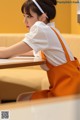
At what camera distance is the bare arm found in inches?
53.0

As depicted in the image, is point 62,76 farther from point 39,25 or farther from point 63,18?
point 63,18

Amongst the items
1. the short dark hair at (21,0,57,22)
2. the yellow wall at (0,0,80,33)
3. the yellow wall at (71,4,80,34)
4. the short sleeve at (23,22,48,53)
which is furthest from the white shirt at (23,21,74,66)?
the yellow wall at (0,0,80,33)

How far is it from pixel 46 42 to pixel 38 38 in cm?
4

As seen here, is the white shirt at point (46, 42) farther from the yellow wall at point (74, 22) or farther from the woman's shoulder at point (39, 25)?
the yellow wall at point (74, 22)

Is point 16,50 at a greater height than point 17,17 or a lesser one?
lesser

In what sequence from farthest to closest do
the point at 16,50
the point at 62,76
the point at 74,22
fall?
the point at 74,22 < the point at 16,50 < the point at 62,76

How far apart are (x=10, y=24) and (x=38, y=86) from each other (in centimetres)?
116

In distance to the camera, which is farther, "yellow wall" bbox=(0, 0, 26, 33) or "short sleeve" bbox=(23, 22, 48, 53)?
"yellow wall" bbox=(0, 0, 26, 33)

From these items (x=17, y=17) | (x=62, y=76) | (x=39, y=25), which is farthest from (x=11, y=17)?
(x=62, y=76)

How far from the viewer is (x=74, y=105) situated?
1.69ft

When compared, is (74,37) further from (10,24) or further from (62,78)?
(62,78)

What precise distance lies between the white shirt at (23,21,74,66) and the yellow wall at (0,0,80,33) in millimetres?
1708

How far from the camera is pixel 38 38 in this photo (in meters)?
1.31

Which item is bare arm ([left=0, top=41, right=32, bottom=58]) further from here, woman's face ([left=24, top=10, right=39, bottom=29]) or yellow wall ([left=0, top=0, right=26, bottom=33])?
yellow wall ([left=0, top=0, right=26, bottom=33])
